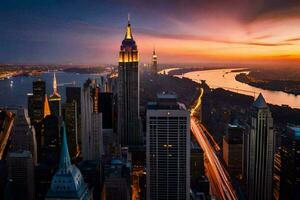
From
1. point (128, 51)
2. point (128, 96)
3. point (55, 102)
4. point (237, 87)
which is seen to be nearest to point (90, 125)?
point (55, 102)

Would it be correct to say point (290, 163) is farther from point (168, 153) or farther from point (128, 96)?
point (128, 96)

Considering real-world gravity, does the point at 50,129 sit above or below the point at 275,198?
above

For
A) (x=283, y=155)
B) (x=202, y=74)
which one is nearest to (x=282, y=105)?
(x=283, y=155)

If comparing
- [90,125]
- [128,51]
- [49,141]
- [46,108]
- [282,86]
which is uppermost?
[128,51]

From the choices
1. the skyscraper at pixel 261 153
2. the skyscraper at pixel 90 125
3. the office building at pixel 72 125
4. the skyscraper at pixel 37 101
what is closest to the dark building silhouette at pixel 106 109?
the skyscraper at pixel 90 125

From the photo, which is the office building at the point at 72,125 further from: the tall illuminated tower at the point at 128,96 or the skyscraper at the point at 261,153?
the skyscraper at the point at 261,153

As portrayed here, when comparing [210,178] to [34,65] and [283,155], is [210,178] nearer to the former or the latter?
[283,155]

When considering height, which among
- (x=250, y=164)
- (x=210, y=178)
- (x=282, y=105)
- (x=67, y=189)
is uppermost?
(x=282, y=105)
